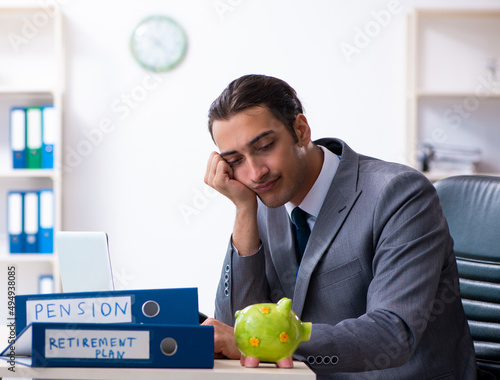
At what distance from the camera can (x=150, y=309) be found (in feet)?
2.94

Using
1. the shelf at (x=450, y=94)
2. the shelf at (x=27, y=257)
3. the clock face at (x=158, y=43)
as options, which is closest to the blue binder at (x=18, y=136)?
the shelf at (x=27, y=257)

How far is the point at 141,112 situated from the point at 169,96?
167 millimetres

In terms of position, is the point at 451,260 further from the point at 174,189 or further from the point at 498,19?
the point at 498,19

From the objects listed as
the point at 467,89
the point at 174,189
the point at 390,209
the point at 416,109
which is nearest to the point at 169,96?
the point at 174,189

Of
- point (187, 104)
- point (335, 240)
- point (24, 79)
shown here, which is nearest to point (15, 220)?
point (24, 79)

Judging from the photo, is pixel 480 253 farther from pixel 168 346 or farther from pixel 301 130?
pixel 168 346

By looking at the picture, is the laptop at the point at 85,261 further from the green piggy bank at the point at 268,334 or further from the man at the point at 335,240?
the green piggy bank at the point at 268,334

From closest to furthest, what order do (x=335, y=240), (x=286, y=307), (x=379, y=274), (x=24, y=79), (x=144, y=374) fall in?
(x=144, y=374), (x=286, y=307), (x=379, y=274), (x=335, y=240), (x=24, y=79)

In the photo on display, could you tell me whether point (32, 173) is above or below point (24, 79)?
below

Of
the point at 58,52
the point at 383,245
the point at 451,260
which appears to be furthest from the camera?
the point at 58,52

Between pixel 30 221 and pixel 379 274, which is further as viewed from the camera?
pixel 30 221

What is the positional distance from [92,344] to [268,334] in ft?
0.76

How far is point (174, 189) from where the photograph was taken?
3178 mm

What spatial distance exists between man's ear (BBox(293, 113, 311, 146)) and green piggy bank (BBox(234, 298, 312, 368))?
71cm
